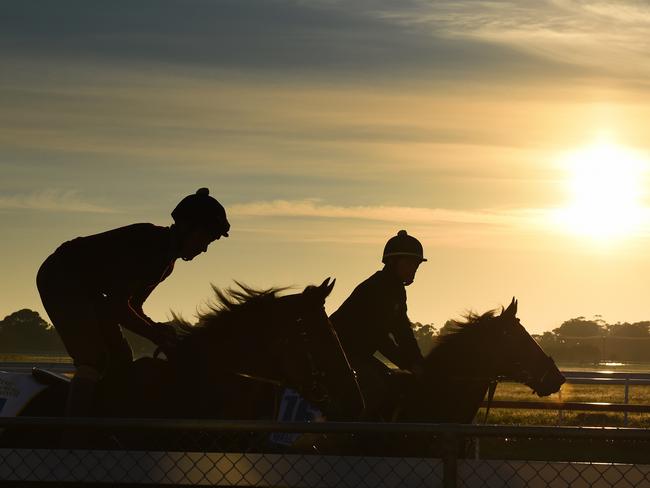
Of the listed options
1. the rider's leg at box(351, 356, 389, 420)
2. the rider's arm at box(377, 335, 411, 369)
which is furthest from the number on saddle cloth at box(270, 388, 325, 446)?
the rider's arm at box(377, 335, 411, 369)

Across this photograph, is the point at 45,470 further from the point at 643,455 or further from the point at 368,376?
the point at 643,455

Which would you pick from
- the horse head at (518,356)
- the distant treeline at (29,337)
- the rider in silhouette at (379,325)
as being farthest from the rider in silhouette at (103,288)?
the distant treeline at (29,337)

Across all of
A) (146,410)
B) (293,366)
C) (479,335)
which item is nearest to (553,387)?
(479,335)

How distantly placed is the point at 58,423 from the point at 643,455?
1178 centimetres

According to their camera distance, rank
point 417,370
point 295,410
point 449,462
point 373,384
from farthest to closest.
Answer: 1. point 417,370
2. point 373,384
3. point 295,410
4. point 449,462

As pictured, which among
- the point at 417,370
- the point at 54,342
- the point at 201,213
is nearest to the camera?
the point at 201,213

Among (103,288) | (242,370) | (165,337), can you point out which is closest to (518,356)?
(242,370)

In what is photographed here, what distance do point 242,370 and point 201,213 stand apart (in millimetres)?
991

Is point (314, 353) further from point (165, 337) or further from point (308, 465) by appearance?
point (308, 465)

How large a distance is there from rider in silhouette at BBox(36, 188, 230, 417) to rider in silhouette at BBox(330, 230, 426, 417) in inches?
109

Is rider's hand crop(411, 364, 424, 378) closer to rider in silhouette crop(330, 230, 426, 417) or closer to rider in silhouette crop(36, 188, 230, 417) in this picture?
rider in silhouette crop(330, 230, 426, 417)

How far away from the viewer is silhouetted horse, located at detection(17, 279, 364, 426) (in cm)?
806

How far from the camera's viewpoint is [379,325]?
35.1 ft

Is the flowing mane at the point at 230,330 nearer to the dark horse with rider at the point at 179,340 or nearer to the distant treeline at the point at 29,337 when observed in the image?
the dark horse with rider at the point at 179,340
